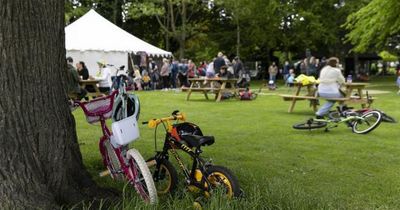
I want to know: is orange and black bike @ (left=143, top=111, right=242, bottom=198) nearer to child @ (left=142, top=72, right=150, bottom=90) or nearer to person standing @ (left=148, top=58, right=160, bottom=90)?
child @ (left=142, top=72, right=150, bottom=90)

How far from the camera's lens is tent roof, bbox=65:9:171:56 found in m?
26.0

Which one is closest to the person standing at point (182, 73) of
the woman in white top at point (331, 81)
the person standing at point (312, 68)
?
the person standing at point (312, 68)

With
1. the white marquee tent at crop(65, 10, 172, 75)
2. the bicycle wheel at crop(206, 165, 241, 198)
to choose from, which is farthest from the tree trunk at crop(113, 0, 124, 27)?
the bicycle wheel at crop(206, 165, 241, 198)

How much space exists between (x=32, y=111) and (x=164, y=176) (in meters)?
1.66

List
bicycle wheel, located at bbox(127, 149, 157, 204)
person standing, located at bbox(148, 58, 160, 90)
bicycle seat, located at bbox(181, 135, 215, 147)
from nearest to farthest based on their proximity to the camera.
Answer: bicycle wheel, located at bbox(127, 149, 157, 204) → bicycle seat, located at bbox(181, 135, 215, 147) → person standing, located at bbox(148, 58, 160, 90)

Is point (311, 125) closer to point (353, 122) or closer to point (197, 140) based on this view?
point (353, 122)

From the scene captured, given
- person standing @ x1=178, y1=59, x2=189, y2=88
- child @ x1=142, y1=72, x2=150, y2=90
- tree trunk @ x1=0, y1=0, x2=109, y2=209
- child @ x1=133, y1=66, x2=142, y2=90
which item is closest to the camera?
tree trunk @ x1=0, y1=0, x2=109, y2=209

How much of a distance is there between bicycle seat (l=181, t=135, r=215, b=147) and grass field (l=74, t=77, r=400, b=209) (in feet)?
1.55

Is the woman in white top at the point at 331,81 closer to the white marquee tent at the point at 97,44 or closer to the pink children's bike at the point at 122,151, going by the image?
the pink children's bike at the point at 122,151

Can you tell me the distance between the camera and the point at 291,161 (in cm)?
710

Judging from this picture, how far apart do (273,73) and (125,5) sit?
1661 centimetres

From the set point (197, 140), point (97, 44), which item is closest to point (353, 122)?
point (197, 140)

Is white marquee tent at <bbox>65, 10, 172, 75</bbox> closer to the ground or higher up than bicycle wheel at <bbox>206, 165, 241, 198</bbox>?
higher up

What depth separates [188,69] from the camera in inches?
Result: 1089
